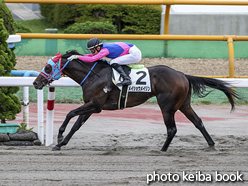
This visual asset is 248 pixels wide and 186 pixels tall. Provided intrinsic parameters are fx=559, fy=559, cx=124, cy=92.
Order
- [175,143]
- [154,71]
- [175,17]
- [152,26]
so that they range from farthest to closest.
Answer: [152,26] → [175,17] → [175,143] → [154,71]

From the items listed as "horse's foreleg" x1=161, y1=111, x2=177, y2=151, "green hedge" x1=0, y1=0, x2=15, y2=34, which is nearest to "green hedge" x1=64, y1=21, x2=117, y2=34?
"green hedge" x1=0, y1=0, x2=15, y2=34

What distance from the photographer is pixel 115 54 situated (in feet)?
23.4

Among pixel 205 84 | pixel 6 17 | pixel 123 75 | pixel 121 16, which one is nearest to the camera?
pixel 123 75

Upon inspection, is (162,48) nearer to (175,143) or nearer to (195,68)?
(195,68)

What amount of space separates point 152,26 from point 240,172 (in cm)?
1154

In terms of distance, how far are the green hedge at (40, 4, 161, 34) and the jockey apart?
9562 mm

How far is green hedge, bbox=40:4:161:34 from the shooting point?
56.2ft

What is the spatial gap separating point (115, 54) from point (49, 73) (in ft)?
2.86

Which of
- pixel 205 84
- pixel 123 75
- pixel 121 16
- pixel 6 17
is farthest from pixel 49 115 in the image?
pixel 121 16

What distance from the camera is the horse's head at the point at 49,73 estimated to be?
7004mm

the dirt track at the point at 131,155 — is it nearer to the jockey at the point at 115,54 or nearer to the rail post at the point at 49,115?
the rail post at the point at 49,115

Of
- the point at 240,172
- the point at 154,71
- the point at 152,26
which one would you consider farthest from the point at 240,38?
the point at 152,26

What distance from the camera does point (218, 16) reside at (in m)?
15.8

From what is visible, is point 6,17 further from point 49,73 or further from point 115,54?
point 115,54
